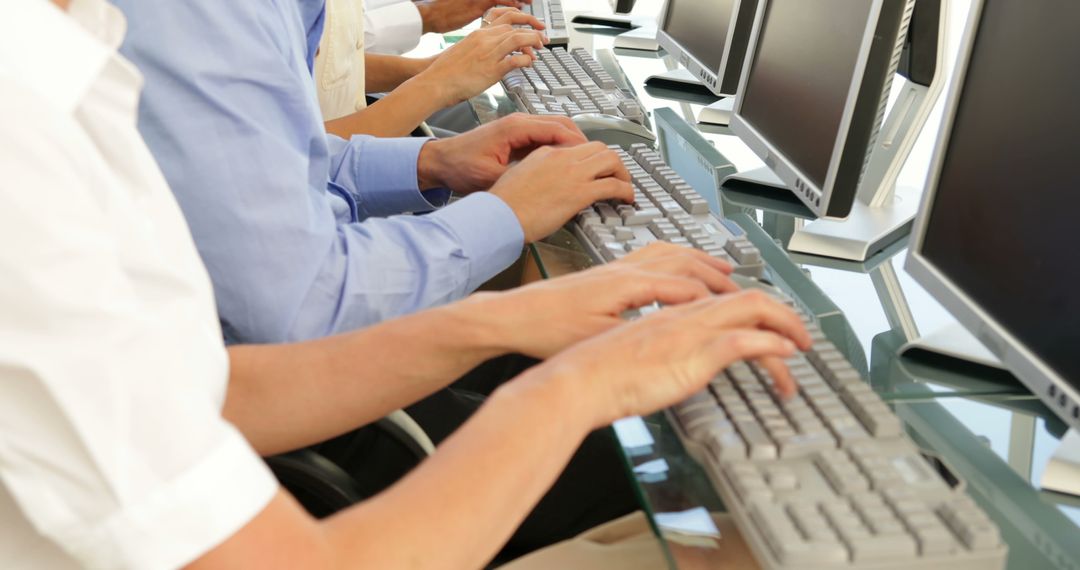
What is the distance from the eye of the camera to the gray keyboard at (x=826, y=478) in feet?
2.30

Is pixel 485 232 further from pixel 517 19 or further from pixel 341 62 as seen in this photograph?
pixel 517 19

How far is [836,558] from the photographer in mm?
688

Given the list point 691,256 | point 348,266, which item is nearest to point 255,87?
point 348,266

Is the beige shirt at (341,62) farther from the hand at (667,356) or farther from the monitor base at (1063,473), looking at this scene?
the monitor base at (1063,473)

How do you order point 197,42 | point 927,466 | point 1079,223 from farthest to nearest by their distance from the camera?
point 197,42 < point 1079,223 < point 927,466

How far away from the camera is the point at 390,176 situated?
158 cm

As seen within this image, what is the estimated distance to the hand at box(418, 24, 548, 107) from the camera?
182 centimetres

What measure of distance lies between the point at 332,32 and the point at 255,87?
829mm

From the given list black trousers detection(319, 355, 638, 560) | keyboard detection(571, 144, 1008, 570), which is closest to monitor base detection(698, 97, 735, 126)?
black trousers detection(319, 355, 638, 560)

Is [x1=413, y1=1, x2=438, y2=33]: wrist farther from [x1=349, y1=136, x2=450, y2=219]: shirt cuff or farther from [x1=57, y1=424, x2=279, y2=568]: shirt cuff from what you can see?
[x1=57, y1=424, x2=279, y2=568]: shirt cuff

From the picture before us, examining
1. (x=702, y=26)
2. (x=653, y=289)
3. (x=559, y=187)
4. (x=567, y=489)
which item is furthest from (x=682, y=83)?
(x=653, y=289)

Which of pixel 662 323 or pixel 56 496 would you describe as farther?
pixel 662 323

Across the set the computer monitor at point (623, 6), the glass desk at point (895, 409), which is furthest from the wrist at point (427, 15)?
the glass desk at point (895, 409)

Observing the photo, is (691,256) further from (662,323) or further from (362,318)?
(362,318)
